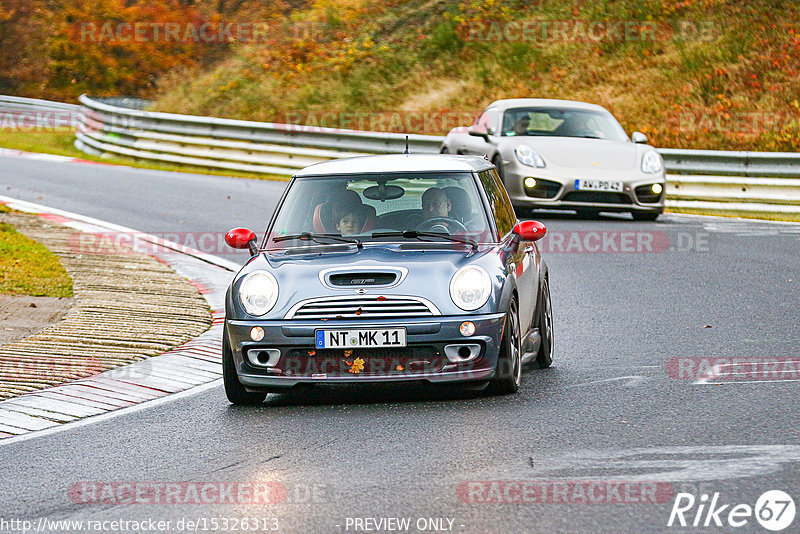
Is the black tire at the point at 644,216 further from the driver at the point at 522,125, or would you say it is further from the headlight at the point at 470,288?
the headlight at the point at 470,288

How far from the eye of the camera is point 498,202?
8.74m

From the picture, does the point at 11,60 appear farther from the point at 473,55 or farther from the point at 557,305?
the point at 557,305

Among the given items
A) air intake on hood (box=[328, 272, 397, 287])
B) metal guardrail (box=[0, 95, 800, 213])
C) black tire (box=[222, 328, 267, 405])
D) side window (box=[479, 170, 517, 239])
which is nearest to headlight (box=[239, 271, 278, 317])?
black tire (box=[222, 328, 267, 405])

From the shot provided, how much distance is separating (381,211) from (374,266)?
930mm

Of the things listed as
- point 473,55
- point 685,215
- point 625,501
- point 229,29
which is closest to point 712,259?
point 685,215

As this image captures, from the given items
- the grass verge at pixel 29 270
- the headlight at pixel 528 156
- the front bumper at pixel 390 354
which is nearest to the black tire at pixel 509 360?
the front bumper at pixel 390 354

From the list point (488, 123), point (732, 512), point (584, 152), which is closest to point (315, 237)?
point (732, 512)

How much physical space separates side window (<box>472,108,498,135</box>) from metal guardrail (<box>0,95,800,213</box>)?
2.96m

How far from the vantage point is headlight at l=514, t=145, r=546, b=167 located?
16.5 meters

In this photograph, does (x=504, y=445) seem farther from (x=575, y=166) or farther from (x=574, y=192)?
(x=575, y=166)

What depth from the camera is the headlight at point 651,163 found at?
54.5 feet

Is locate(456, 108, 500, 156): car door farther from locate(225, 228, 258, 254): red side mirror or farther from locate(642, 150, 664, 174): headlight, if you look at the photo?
locate(225, 228, 258, 254): red side mirror

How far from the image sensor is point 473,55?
3055 cm

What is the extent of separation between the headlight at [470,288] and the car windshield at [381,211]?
0.69 m
